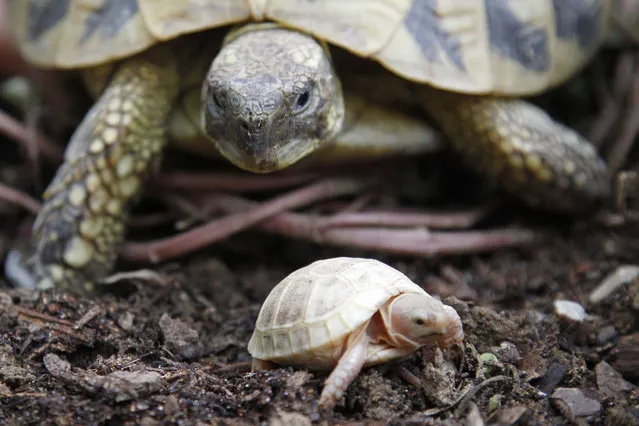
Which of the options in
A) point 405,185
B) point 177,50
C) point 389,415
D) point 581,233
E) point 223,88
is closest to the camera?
point 389,415

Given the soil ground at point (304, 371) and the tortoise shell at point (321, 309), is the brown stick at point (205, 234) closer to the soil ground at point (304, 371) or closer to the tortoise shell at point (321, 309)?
the soil ground at point (304, 371)

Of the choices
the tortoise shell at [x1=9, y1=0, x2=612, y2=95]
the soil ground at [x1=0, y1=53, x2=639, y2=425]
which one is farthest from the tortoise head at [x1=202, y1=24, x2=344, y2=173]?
the soil ground at [x1=0, y1=53, x2=639, y2=425]

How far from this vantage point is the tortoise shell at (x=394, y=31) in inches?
109

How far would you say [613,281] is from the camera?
2746 mm

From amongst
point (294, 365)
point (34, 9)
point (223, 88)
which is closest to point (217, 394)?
point (294, 365)

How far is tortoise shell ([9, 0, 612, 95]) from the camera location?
278 centimetres

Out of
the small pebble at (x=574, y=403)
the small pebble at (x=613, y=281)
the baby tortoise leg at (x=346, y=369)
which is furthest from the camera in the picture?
the small pebble at (x=613, y=281)

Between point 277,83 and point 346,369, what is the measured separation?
1.09 metres

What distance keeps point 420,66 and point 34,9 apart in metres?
1.83

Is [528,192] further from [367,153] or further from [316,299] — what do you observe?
[316,299]

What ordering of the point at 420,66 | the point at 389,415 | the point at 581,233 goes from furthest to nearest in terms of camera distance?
the point at 581,233, the point at 420,66, the point at 389,415

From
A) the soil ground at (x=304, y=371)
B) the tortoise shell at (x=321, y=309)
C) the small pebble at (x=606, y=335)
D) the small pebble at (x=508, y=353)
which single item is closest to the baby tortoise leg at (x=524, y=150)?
the soil ground at (x=304, y=371)

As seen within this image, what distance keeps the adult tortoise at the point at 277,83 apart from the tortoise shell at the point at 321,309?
0.64 m

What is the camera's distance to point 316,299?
193 cm
